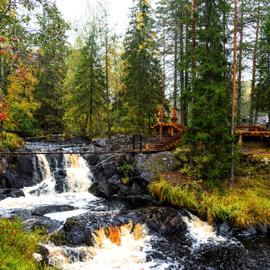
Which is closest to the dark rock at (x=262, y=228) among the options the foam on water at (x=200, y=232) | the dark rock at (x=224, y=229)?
the dark rock at (x=224, y=229)

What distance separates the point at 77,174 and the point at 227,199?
10.3 meters

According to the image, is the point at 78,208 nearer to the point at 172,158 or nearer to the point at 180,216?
the point at 180,216

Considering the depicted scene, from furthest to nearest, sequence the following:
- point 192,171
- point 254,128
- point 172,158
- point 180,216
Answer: point 254,128
point 172,158
point 192,171
point 180,216

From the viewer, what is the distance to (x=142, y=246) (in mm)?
12977

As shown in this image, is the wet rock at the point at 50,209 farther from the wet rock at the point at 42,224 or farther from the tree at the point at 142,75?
the tree at the point at 142,75

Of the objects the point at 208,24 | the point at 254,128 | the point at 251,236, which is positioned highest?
the point at 208,24

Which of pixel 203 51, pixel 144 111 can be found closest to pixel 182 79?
pixel 144 111

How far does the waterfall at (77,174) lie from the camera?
21.5 meters

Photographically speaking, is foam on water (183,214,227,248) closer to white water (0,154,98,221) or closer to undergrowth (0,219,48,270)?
white water (0,154,98,221)

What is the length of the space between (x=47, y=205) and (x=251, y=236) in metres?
10.3

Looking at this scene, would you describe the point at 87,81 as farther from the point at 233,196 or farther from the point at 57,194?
the point at 233,196

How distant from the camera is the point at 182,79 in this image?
25.9m

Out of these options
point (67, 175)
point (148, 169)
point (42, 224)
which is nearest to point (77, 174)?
point (67, 175)

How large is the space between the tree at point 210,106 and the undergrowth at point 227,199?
107cm
